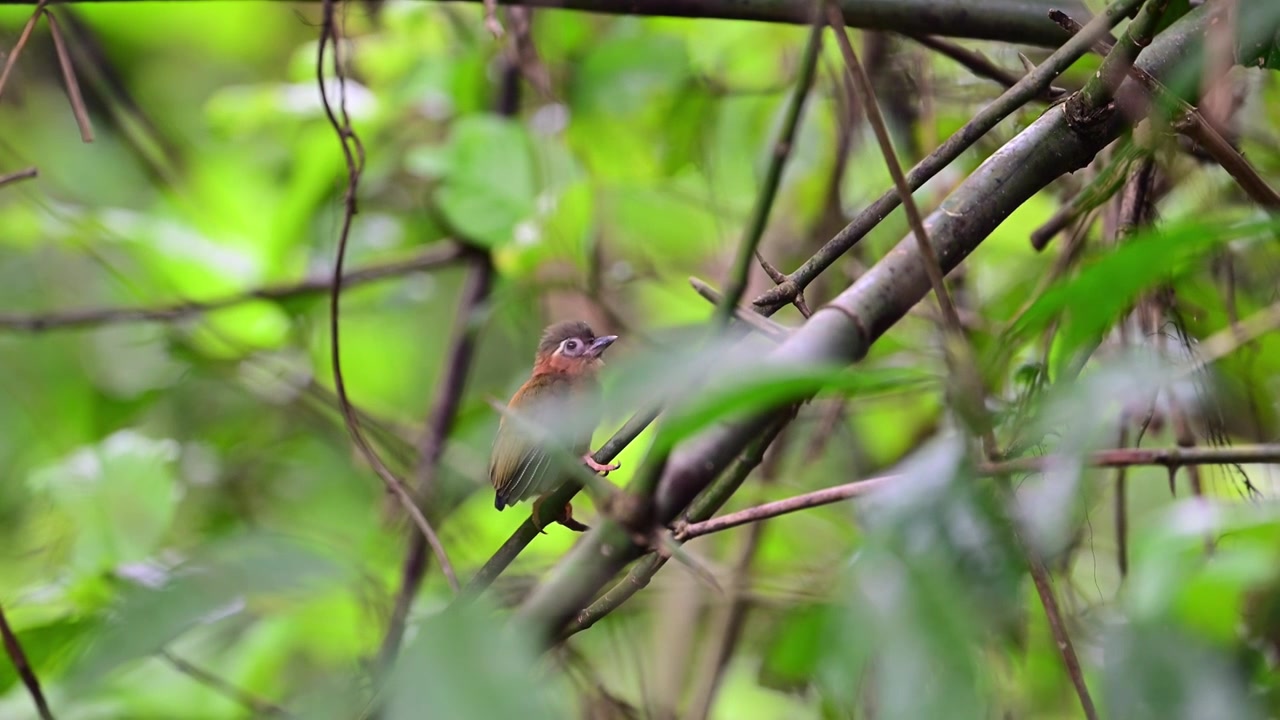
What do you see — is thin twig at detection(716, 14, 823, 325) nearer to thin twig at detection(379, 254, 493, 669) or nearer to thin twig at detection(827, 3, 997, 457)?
thin twig at detection(827, 3, 997, 457)

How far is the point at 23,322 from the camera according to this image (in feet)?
8.68

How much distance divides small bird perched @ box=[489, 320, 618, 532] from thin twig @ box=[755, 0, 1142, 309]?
0.81 ft

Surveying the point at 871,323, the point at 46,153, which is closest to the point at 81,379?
the point at 46,153

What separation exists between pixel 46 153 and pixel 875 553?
13.9 ft

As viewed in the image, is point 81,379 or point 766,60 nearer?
point 766,60

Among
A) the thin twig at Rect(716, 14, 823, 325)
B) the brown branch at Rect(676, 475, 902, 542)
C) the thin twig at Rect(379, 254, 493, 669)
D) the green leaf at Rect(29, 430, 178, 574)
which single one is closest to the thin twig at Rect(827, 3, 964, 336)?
the thin twig at Rect(716, 14, 823, 325)

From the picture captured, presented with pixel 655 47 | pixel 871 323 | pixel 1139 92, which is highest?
pixel 655 47

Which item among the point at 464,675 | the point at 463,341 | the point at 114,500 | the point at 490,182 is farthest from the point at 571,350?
the point at 464,675

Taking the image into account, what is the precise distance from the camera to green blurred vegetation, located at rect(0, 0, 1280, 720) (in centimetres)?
77

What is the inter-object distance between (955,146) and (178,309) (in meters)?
2.16

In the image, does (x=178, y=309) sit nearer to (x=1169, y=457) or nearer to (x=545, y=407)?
(x=545, y=407)

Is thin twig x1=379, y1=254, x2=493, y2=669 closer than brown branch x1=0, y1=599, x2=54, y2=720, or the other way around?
brown branch x1=0, y1=599, x2=54, y2=720

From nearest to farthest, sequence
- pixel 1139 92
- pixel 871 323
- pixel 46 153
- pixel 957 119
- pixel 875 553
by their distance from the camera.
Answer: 1. pixel 875 553
2. pixel 871 323
3. pixel 1139 92
4. pixel 957 119
5. pixel 46 153

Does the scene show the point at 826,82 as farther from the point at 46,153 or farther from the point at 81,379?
the point at 46,153
